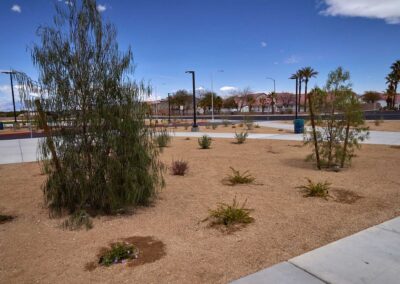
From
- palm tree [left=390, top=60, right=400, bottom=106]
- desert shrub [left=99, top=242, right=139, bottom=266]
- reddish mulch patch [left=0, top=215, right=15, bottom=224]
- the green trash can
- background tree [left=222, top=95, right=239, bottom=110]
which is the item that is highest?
palm tree [left=390, top=60, right=400, bottom=106]

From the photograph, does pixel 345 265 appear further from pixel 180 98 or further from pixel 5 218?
pixel 180 98

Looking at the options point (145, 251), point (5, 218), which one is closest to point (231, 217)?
point (145, 251)

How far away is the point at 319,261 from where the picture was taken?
11.3 ft

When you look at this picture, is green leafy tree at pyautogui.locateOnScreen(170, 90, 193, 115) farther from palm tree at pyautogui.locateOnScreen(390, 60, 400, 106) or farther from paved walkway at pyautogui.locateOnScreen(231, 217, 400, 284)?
paved walkway at pyautogui.locateOnScreen(231, 217, 400, 284)

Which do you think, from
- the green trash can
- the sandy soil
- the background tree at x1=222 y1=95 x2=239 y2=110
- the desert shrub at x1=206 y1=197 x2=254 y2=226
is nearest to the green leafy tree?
the background tree at x1=222 y1=95 x2=239 y2=110

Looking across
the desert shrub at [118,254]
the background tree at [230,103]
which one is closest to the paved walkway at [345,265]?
the desert shrub at [118,254]

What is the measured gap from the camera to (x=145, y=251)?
12.8 ft

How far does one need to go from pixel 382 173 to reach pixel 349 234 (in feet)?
15.1

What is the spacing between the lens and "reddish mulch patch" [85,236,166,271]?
3617 mm

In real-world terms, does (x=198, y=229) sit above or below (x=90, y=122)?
below

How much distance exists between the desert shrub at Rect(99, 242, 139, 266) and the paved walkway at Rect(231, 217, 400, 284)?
4.65ft

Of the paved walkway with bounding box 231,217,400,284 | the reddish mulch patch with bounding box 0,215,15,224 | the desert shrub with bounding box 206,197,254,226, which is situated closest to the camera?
the paved walkway with bounding box 231,217,400,284

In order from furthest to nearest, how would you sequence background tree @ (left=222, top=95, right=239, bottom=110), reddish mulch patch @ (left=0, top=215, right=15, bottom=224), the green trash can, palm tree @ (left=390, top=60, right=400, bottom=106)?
background tree @ (left=222, top=95, right=239, bottom=110) < palm tree @ (left=390, top=60, right=400, bottom=106) < the green trash can < reddish mulch patch @ (left=0, top=215, right=15, bottom=224)

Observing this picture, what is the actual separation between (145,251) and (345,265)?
2371mm
